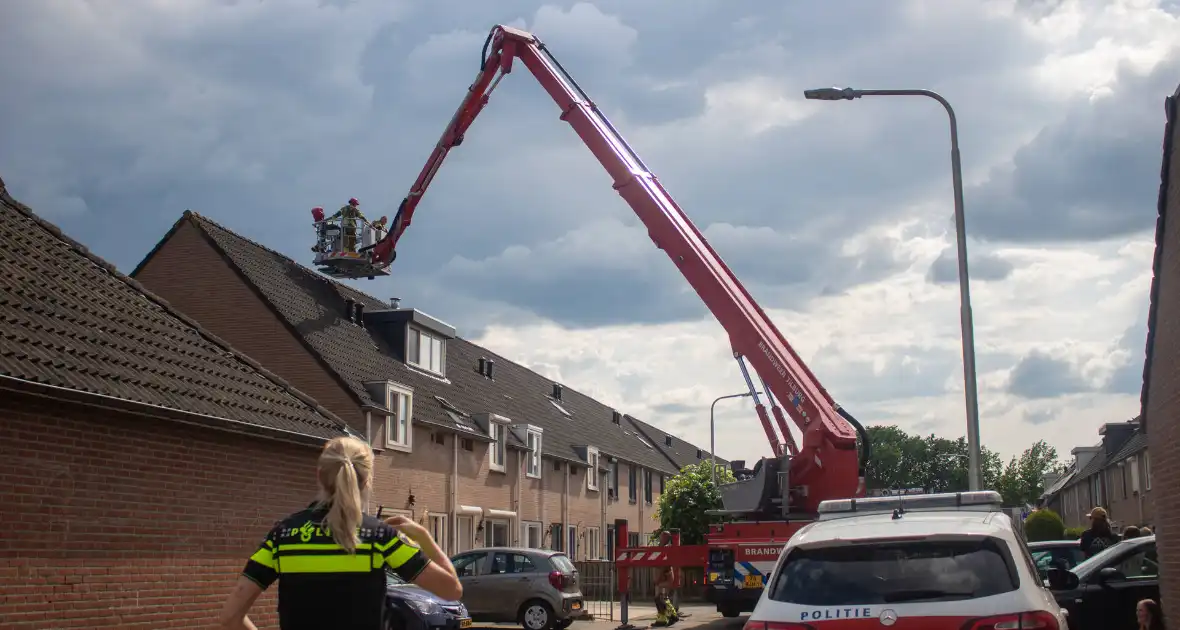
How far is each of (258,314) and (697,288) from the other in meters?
13.0

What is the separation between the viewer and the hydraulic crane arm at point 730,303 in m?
16.8

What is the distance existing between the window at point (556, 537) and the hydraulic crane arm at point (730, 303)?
20.1 meters

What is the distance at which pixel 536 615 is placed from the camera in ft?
70.2

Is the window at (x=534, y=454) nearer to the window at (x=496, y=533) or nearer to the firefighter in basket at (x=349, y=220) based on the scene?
the window at (x=496, y=533)

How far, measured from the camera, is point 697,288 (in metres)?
18.2

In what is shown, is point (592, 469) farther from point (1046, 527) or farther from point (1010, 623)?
point (1010, 623)

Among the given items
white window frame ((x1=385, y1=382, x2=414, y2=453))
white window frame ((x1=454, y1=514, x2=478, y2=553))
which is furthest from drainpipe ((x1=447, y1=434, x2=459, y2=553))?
white window frame ((x1=385, y1=382, x2=414, y2=453))

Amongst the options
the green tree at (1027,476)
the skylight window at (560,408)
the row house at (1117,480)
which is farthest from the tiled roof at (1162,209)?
the green tree at (1027,476)

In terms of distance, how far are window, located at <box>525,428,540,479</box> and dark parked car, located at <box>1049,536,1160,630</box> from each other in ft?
79.2

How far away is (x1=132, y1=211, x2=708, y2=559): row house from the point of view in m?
27.1

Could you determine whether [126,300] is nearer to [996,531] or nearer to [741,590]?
[741,590]

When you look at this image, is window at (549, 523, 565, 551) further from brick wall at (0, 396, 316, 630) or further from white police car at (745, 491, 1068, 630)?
white police car at (745, 491, 1068, 630)

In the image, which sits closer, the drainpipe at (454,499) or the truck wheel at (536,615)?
the truck wheel at (536,615)

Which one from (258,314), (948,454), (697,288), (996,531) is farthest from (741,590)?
(948,454)
